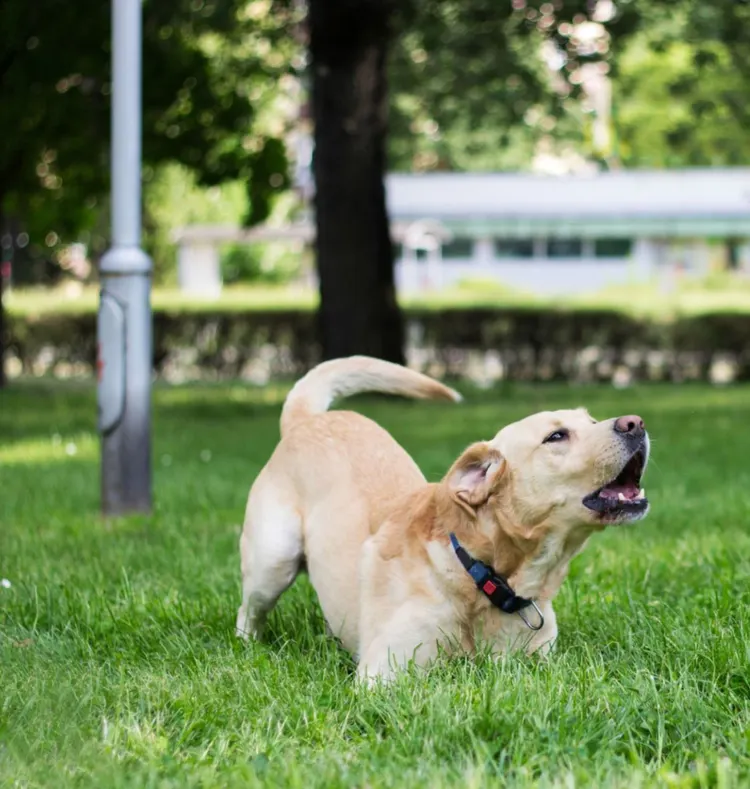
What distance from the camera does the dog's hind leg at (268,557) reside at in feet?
14.5

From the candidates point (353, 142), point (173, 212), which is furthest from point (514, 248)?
point (353, 142)

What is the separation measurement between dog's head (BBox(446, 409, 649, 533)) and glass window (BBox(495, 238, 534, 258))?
4279 cm

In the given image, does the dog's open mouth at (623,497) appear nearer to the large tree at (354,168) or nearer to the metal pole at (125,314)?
the metal pole at (125,314)

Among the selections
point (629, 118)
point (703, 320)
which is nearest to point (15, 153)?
point (703, 320)

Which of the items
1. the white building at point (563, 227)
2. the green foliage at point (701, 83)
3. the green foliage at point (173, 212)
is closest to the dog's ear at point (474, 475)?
the green foliage at point (701, 83)

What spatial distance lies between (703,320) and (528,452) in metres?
17.5

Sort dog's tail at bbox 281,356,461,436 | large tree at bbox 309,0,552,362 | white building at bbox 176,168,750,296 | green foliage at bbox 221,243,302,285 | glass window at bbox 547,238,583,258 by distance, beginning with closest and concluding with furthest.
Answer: dog's tail at bbox 281,356,461,436, large tree at bbox 309,0,552,362, white building at bbox 176,168,750,296, glass window at bbox 547,238,583,258, green foliage at bbox 221,243,302,285

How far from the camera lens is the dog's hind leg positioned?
441 cm

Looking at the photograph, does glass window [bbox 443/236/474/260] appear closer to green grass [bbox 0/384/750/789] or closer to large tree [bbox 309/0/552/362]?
large tree [bbox 309/0/552/362]

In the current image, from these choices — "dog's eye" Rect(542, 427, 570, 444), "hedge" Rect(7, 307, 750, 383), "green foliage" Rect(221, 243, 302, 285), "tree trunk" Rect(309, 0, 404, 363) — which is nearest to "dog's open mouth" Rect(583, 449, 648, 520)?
"dog's eye" Rect(542, 427, 570, 444)

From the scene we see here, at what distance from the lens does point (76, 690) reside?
140 inches

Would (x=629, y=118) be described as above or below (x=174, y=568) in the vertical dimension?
above

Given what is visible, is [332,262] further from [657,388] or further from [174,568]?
[174,568]

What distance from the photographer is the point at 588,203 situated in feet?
146
